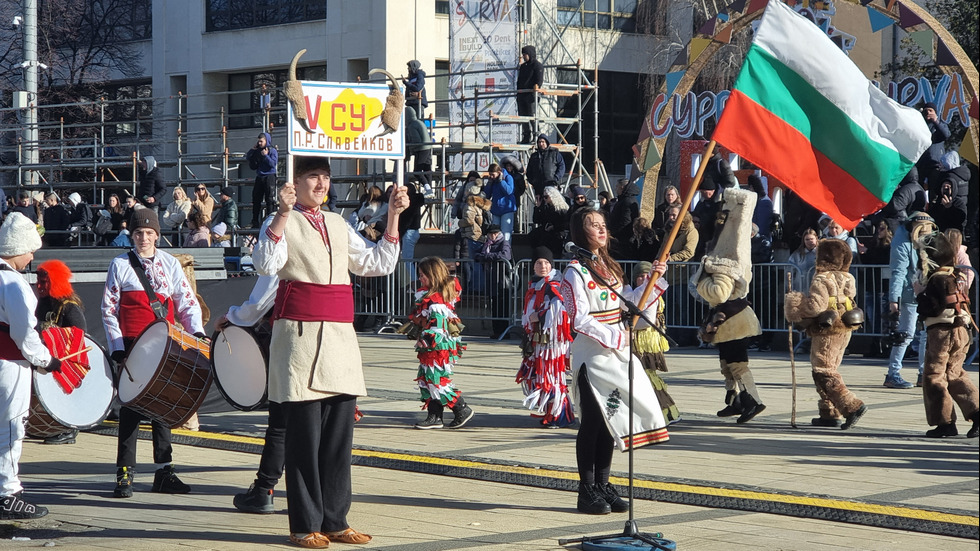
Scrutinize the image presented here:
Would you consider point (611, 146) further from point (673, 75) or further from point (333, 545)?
point (333, 545)

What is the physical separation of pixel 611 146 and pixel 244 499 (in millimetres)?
34492

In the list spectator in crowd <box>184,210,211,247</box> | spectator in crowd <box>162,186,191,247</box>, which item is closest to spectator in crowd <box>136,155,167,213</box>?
spectator in crowd <box>162,186,191,247</box>

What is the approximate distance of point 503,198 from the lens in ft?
68.6

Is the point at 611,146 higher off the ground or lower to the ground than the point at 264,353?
higher

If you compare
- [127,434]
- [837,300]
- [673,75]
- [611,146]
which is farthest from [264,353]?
[611,146]

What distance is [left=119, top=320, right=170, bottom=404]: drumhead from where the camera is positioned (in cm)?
789

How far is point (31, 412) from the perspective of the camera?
776 cm

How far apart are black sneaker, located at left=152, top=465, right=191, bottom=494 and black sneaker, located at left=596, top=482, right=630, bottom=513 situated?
2.58 m

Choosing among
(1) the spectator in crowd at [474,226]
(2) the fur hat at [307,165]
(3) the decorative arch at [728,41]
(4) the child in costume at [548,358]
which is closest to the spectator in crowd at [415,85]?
(1) the spectator in crowd at [474,226]

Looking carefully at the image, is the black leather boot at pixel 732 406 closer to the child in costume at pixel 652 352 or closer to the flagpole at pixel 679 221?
the child in costume at pixel 652 352

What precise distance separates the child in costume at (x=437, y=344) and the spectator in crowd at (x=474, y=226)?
8641 mm

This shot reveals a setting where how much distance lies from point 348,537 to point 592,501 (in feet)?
4.96

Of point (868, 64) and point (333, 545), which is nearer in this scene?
point (333, 545)

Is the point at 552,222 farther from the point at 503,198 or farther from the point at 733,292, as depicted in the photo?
the point at 733,292
